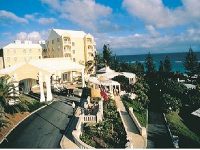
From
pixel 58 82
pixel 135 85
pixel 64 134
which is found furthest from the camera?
pixel 58 82

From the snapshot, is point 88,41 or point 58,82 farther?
point 88,41

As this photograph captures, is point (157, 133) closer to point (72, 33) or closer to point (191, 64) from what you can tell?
point (72, 33)

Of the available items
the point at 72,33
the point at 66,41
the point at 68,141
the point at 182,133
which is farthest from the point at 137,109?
the point at 72,33

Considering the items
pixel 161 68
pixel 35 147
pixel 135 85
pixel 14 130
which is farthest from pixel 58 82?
pixel 161 68

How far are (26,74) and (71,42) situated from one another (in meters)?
35.5

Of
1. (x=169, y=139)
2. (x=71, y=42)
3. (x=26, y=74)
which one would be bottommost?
(x=169, y=139)

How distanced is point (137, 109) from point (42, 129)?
541 inches

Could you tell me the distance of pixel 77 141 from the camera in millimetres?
19312

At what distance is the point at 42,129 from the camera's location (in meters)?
23.0

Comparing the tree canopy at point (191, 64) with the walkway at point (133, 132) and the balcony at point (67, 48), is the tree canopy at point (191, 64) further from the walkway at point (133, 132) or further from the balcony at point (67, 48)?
the walkway at point (133, 132)

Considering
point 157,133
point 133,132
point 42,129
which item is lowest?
point 157,133

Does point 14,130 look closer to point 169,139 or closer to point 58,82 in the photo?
point 169,139

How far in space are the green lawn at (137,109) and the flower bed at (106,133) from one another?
3.90 metres

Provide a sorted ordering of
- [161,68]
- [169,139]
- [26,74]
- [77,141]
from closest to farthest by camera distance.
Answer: [77,141]
[169,139]
[26,74]
[161,68]
